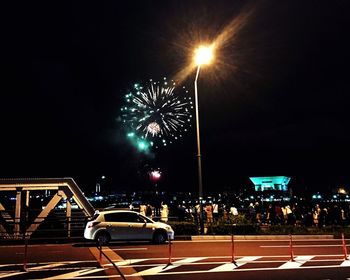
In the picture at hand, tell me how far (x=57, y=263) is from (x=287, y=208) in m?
17.8

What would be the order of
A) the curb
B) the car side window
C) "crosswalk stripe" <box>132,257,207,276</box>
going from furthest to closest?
the curb, the car side window, "crosswalk stripe" <box>132,257,207,276</box>

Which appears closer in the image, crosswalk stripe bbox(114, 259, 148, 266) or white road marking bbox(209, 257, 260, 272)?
white road marking bbox(209, 257, 260, 272)

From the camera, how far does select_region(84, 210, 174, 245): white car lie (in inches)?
685

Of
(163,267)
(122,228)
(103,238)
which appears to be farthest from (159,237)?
(163,267)

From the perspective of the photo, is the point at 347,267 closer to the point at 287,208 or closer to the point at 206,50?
the point at 206,50

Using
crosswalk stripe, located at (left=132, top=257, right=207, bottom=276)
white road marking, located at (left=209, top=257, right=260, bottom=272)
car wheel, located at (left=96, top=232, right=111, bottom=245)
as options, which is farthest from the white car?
white road marking, located at (left=209, top=257, right=260, bottom=272)

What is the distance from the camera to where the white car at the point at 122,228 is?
17406 millimetres

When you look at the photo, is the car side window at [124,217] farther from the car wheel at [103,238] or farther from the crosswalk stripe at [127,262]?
the crosswalk stripe at [127,262]

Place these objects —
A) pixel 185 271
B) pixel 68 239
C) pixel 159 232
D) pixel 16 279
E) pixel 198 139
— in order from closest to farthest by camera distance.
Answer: pixel 16 279 < pixel 185 271 < pixel 159 232 < pixel 68 239 < pixel 198 139

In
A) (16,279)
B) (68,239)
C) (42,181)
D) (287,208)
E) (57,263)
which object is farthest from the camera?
(287,208)

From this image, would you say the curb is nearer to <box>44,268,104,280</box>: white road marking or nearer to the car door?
the car door

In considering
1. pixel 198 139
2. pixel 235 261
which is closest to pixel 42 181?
pixel 198 139

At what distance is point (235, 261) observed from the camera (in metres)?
12.7

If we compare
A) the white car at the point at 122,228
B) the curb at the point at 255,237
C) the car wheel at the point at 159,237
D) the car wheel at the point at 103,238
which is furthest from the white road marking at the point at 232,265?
the curb at the point at 255,237
